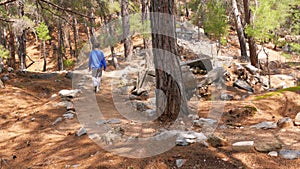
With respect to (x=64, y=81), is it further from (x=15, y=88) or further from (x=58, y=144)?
(x=58, y=144)

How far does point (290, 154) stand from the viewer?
10.9ft

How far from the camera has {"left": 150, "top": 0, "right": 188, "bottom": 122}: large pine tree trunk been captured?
529 centimetres

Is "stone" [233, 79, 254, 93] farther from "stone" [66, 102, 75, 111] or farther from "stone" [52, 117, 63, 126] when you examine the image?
"stone" [52, 117, 63, 126]

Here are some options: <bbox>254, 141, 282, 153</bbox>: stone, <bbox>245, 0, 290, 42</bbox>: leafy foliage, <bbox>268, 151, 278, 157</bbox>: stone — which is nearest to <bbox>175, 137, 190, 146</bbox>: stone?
<bbox>254, 141, 282, 153</bbox>: stone

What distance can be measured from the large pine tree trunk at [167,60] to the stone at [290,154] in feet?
7.76

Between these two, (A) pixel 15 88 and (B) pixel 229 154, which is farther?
(A) pixel 15 88

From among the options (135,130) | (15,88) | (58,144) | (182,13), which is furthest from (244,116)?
(182,13)

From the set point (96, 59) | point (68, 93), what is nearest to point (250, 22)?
point (96, 59)

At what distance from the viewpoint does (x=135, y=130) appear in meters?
4.89

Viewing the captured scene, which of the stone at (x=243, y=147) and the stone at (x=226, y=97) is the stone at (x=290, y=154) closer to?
the stone at (x=243, y=147)

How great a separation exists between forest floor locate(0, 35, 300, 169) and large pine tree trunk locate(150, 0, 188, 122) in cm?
104

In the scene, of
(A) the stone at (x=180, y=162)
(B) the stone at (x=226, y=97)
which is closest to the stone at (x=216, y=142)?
(A) the stone at (x=180, y=162)

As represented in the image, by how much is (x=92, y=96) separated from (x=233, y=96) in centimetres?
513

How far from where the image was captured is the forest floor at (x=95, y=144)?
3289 mm
